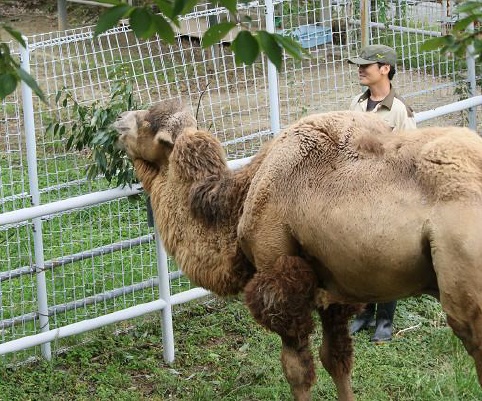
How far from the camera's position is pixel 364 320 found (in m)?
7.66

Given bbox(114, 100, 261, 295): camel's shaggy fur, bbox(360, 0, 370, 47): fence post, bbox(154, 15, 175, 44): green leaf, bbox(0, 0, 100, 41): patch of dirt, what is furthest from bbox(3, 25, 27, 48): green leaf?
bbox(0, 0, 100, 41): patch of dirt

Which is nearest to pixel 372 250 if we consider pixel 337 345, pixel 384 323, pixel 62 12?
pixel 337 345

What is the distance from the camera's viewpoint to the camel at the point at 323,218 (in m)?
4.91

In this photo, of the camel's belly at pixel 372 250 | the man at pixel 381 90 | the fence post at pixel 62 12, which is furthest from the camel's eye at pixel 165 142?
the fence post at pixel 62 12

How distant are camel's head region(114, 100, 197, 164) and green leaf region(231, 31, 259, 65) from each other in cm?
301

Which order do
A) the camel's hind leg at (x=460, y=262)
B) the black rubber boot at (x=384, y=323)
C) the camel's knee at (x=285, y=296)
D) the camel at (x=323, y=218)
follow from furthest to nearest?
1. the black rubber boot at (x=384, y=323)
2. the camel's knee at (x=285, y=296)
3. the camel at (x=323, y=218)
4. the camel's hind leg at (x=460, y=262)

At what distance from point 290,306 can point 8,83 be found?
113 inches

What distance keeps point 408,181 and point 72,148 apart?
2.95 m

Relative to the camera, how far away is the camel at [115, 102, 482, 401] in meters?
4.91

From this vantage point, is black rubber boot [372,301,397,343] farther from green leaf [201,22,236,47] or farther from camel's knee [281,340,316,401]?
green leaf [201,22,236,47]

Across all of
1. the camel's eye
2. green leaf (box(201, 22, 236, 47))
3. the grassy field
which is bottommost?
the grassy field

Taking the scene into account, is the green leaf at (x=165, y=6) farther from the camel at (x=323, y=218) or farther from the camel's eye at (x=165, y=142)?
the camel's eye at (x=165, y=142)

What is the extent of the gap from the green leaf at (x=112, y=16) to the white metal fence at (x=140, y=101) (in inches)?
128

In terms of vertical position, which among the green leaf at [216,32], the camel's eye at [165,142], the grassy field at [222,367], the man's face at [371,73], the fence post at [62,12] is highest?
the fence post at [62,12]
